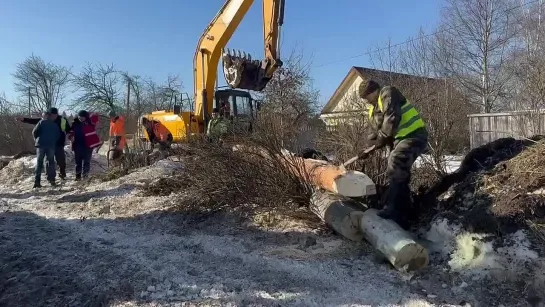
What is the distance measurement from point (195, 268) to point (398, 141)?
2.47m

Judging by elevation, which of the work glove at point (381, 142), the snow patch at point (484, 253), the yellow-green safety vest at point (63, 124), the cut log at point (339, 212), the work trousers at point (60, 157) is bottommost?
the snow patch at point (484, 253)

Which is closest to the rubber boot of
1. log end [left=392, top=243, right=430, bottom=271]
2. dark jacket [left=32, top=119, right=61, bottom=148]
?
log end [left=392, top=243, right=430, bottom=271]

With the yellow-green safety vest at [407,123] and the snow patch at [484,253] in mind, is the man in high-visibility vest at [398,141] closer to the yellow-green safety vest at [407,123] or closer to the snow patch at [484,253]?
the yellow-green safety vest at [407,123]

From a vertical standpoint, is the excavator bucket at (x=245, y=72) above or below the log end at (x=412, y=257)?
above

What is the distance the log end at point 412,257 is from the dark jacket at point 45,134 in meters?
8.49

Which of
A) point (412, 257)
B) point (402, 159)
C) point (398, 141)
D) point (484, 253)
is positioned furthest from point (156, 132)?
point (484, 253)

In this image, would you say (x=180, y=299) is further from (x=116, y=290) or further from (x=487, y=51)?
(x=487, y=51)

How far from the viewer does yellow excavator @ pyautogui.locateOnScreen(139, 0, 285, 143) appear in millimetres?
9641

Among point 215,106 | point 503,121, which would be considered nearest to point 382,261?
point 215,106

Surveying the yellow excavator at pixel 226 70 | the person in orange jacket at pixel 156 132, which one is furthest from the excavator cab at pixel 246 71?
the person in orange jacket at pixel 156 132

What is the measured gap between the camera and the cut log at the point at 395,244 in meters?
3.81

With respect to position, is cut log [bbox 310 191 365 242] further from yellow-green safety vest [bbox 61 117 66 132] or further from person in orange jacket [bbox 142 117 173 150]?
yellow-green safety vest [bbox 61 117 66 132]

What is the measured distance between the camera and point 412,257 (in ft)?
12.6

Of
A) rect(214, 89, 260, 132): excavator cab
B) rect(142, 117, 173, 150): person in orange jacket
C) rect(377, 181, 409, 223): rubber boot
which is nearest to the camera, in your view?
rect(377, 181, 409, 223): rubber boot
